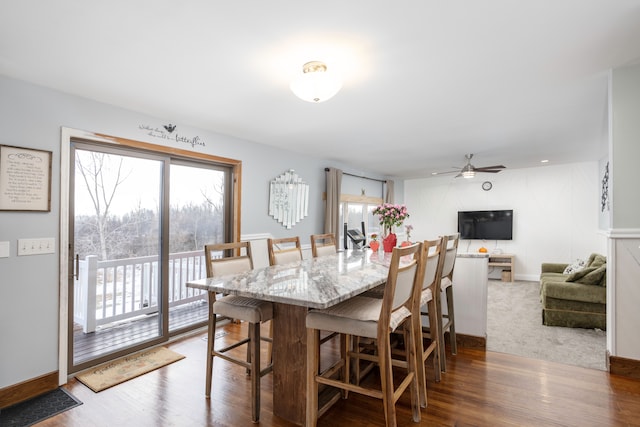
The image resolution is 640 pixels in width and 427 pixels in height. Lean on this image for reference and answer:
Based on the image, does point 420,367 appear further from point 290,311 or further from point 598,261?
point 598,261

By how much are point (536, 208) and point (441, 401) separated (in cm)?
581

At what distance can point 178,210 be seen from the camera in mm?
3637

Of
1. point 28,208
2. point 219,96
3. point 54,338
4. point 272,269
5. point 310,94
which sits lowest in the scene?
point 54,338

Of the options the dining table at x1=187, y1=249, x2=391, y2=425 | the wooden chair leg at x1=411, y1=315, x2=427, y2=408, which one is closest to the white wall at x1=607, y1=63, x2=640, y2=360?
the wooden chair leg at x1=411, y1=315, x2=427, y2=408

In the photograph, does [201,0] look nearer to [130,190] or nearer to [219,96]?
[219,96]

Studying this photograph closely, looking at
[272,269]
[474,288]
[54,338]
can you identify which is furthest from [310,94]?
[54,338]

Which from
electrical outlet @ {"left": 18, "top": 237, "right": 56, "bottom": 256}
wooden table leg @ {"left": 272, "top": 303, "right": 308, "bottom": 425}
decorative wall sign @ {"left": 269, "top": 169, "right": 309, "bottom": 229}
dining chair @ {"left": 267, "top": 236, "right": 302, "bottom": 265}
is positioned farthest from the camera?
decorative wall sign @ {"left": 269, "top": 169, "right": 309, "bottom": 229}

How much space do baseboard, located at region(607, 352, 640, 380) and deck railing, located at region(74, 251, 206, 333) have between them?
408 centimetres

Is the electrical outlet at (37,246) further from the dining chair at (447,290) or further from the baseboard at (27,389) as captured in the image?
the dining chair at (447,290)

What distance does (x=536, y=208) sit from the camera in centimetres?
657

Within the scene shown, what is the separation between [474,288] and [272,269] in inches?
78.6

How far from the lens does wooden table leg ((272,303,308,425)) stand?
1951 mm

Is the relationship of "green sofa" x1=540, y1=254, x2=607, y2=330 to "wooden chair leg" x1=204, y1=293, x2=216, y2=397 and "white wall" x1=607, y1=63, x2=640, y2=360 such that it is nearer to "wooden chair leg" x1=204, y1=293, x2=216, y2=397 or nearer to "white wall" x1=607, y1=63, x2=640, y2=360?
"white wall" x1=607, y1=63, x2=640, y2=360

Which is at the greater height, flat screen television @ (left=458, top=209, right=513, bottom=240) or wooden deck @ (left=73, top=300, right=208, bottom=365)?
flat screen television @ (left=458, top=209, right=513, bottom=240)
